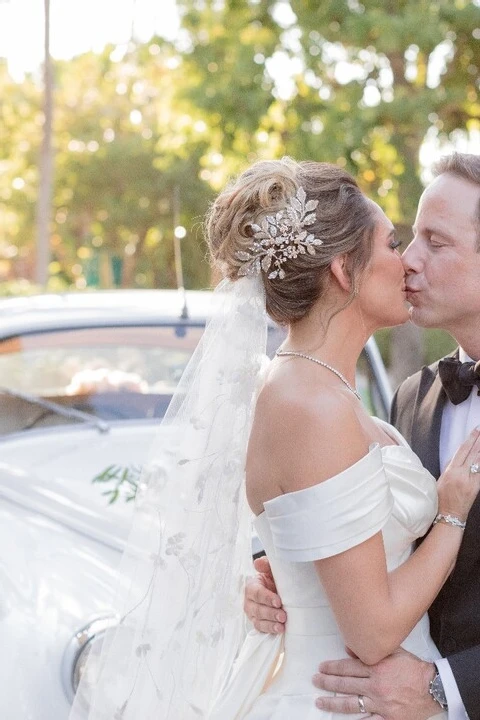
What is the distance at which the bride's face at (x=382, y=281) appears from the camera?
2152mm

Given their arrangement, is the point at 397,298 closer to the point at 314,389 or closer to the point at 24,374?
the point at 314,389

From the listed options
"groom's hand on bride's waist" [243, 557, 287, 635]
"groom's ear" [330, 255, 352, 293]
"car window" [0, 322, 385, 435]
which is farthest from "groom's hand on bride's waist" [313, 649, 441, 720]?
"car window" [0, 322, 385, 435]

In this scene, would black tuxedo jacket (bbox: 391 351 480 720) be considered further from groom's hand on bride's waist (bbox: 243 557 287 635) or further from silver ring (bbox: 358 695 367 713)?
groom's hand on bride's waist (bbox: 243 557 287 635)

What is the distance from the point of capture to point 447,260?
7.91ft

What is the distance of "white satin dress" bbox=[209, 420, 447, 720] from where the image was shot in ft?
6.30

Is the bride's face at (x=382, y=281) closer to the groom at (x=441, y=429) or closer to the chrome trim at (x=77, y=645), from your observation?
the groom at (x=441, y=429)

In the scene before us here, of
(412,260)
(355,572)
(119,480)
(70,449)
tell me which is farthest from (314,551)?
(70,449)

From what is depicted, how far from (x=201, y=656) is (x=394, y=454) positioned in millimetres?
614

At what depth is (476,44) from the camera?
40.8ft

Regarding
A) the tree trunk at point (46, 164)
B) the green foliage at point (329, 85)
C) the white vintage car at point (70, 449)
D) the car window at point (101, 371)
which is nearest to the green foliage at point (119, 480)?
the white vintage car at point (70, 449)

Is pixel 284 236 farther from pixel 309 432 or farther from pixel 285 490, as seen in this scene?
pixel 285 490

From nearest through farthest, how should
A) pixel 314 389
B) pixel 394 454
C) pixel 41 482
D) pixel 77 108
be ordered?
1. pixel 314 389
2. pixel 394 454
3. pixel 41 482
4. pixel 77 108

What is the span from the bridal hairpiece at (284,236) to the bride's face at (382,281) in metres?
0.15

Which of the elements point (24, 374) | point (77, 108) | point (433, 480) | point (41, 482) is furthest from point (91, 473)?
point (77, 108)
